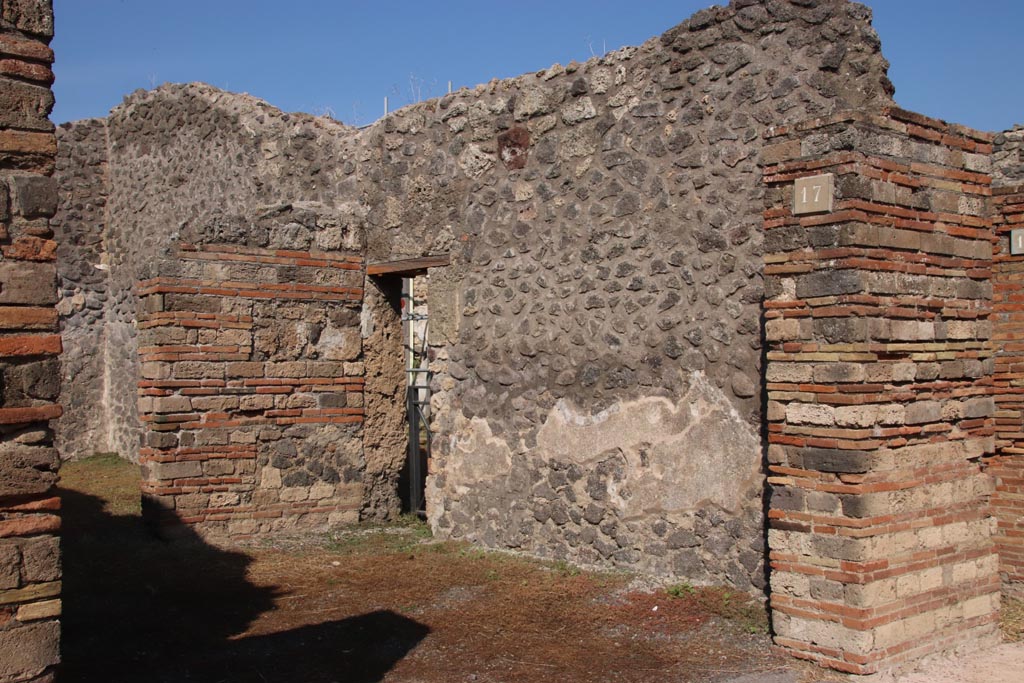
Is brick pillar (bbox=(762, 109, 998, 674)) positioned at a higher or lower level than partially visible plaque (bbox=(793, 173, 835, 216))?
lower

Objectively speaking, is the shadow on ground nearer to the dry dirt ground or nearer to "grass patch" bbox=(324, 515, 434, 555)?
the dry dirt ground

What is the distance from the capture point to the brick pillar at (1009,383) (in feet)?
21.7

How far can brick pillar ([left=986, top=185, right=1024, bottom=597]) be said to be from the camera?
6.61 meters

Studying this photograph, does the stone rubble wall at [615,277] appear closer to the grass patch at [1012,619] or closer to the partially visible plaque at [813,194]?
the partially visible plaque at [813,194]

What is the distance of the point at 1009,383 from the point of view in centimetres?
669

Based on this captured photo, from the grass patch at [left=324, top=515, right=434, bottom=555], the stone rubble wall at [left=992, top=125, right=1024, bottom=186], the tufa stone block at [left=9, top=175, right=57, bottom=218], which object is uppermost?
the stone rubble wall at [left=992, top=125, right=1024, bottom=186]

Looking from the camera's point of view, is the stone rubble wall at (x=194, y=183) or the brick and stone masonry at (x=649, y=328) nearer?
the brick and stone masonry at (x=649, y=328)

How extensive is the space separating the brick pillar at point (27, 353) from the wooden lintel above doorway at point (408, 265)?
180 inches

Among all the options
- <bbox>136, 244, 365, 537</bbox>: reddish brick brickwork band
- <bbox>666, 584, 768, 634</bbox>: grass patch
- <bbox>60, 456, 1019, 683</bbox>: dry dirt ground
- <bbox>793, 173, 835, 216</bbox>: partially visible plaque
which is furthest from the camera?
<bbox>136, 244, 365, 537</bbox>: reddish brick brickwork band

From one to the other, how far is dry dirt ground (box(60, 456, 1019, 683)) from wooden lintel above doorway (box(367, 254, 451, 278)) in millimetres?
2234

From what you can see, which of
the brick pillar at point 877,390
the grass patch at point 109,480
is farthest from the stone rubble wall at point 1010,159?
the grass patch at point 109,480

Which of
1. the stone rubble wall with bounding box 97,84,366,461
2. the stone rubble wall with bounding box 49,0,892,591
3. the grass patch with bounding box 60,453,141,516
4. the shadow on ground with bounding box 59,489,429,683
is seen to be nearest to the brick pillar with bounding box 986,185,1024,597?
the stone rubble wall with bounding box 49,0,892,591

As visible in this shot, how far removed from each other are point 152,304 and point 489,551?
3272mm

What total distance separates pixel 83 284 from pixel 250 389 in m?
6.22
